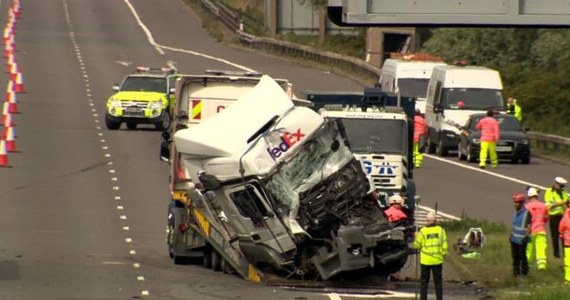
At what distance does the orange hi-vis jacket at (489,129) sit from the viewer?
41.8 metres

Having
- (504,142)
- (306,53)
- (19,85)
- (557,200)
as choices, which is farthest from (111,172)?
(306,53)

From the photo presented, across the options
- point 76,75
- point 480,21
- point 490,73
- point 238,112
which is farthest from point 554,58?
point 480,21

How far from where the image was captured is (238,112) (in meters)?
24.6

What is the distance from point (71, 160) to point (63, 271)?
53.1 ft

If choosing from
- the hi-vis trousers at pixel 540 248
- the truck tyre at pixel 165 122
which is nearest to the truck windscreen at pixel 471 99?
the truck tyre at pixel 165 122

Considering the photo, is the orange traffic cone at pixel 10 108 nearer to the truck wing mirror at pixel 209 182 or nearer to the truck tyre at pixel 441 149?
the truck tyre at pixel 441 149

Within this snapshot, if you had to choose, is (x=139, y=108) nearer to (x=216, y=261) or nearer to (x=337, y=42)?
(x=216, y=261)

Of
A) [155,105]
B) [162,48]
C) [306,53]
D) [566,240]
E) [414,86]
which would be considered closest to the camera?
[566,240]

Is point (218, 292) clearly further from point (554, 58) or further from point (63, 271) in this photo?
point (554, 58)

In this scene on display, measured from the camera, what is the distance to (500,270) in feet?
85.6

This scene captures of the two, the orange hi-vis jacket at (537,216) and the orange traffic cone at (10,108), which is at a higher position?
the orange hi-vis jacket at (537,216)

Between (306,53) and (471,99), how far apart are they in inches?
1059

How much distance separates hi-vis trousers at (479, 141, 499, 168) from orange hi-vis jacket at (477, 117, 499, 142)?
1.12ft

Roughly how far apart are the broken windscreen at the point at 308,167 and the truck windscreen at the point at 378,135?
5580 mm
